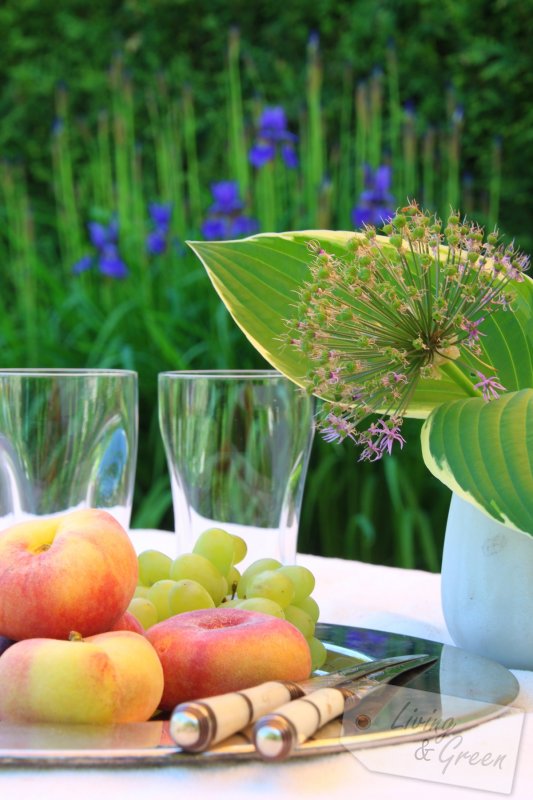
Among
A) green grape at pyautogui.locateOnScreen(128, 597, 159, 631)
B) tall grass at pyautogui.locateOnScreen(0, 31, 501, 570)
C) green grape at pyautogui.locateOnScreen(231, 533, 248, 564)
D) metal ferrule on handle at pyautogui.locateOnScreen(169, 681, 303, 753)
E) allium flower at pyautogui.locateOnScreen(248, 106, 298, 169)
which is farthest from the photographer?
allium flower at pyautogui.locateOnScreen(248, 106, 298, 169)

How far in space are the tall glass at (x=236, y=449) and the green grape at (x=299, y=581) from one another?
0.10 m

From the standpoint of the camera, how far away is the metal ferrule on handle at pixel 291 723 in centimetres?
48

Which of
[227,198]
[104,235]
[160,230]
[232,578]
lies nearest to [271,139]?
[227,198]

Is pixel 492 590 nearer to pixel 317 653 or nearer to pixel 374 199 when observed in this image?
pixel 317 653

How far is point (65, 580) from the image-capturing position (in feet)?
1.97

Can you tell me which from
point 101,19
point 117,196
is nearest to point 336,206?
point 117,196

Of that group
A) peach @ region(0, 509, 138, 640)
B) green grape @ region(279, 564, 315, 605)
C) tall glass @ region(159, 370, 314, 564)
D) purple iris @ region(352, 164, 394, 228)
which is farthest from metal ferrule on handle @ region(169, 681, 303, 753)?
purple iris @ region(352, 164, 394, 228)

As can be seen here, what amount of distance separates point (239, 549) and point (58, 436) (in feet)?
0.55

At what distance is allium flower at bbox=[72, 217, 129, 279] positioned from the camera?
248cm

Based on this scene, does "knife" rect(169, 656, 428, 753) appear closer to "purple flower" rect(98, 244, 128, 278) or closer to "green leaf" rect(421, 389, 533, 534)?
"green leaf" rect(421, 389, 533, 534)

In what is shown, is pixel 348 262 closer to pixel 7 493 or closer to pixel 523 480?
pixel 523 480

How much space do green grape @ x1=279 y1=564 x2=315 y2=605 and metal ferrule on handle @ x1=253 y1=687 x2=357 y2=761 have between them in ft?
0.69

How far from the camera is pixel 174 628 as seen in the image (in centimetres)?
63

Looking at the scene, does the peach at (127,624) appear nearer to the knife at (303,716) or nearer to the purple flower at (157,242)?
the knife at (303,716)
